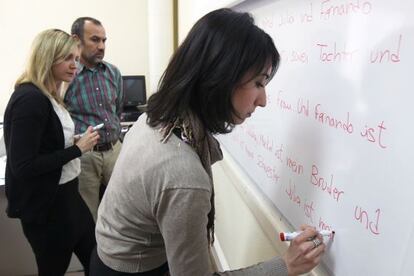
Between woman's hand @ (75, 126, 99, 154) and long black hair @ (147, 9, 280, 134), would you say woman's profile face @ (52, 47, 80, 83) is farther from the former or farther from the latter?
long black hair @ (147, 9, 280, 134)

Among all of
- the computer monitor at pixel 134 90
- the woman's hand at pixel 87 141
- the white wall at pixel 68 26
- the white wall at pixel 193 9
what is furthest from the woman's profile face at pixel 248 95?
the white wall at pixel 68 26

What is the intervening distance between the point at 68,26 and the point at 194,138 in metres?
2.89

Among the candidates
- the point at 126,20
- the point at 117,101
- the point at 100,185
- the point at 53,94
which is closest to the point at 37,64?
the point at 53,94

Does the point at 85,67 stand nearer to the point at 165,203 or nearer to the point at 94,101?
the point at 94,101

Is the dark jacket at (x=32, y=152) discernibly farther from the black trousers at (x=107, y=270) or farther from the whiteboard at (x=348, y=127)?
the whiteboard at (x=348, y=127)

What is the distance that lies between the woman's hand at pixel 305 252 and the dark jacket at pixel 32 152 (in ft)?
3.08

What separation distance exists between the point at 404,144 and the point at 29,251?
201 centimetres

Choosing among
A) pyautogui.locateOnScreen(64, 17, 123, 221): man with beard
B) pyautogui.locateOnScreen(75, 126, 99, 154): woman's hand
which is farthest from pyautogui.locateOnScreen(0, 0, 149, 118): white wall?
pyautogui.locateOnScreen(75, 126, 99, 154): woman's hand

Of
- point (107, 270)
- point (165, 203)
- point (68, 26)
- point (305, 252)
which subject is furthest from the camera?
point (68, 26)

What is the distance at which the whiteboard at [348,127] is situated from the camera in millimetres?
539

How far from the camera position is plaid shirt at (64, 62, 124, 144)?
1947mm

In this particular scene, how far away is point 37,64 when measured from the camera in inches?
52.8

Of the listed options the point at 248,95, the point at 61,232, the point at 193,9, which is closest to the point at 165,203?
the point at 248,95

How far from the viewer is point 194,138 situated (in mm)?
698
